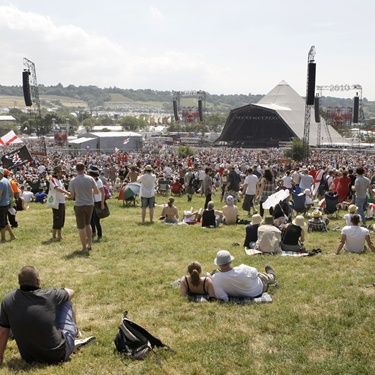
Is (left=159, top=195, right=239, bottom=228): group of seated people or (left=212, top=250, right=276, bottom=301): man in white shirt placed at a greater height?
(left=212, top=250, right=276, bottom=301): man in white shirt

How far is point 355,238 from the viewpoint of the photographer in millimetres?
8742

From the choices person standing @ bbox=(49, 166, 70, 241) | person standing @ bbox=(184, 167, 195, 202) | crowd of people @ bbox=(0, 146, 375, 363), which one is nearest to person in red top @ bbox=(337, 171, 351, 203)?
crowd of people @ bbox=(0, 146, 375, 363)

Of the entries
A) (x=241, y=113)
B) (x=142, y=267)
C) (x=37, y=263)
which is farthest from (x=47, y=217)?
(x=241, y=113)

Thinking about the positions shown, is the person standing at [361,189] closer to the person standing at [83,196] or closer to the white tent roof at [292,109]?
the person standing at [83,196]

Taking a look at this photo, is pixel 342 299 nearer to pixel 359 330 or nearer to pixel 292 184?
pixel 359 330

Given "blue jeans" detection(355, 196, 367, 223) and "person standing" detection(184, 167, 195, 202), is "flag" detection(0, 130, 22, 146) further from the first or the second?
"blue jeans" detection(355, 196, 367, 223)

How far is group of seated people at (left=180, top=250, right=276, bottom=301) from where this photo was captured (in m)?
6.13

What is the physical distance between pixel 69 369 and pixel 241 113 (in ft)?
294

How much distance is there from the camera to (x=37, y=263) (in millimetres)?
8188

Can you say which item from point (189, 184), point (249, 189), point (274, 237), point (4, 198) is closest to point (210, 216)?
point (249, 189)

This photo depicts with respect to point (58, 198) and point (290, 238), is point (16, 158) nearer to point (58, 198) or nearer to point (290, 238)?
point (58, 198)

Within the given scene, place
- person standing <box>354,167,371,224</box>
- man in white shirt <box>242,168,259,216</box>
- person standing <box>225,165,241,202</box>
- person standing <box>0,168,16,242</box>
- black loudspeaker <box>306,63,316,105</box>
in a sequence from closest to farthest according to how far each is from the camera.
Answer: person standing <box>0,168,16,242</box>
person standing <box>354,167,371,224</box>
man in white shirt <box>242,168,259,216</box>
person standing <box>225,165,241,202</box>
black loudspeaker <box>306,63,316,105</box>

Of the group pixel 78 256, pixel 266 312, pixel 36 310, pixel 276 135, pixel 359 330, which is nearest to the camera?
pixel 36 310

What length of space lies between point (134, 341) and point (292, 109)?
3958 inches
